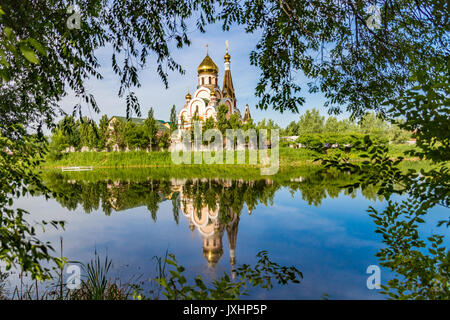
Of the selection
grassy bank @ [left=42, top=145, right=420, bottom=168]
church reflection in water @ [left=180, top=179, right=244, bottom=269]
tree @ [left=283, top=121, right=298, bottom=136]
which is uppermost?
tree @ [left=283, top=121, right=298, bottom=136]

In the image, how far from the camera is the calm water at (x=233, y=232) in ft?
16.2

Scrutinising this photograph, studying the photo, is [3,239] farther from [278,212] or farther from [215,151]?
[215,151]

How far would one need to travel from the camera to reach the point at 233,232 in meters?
7.68

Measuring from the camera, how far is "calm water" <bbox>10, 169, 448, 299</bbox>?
4.93 meters

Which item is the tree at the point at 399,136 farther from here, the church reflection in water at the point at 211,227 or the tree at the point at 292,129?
the tree at the point at 292,129

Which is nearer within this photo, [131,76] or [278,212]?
[131,76]

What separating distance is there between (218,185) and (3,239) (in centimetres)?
1480

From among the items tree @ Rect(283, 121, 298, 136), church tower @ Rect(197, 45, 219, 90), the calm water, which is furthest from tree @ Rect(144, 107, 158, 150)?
tree @ Rect(283, 121, 298, 136)

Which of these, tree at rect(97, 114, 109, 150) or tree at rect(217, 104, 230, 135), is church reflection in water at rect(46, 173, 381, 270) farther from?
tree at rect(97, 114, 109, 150)

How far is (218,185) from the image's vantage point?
16.0 metres

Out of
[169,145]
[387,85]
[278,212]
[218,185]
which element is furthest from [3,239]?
[169,145]

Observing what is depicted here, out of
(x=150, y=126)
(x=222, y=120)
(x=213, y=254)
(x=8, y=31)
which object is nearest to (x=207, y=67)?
(x=222, y=120)

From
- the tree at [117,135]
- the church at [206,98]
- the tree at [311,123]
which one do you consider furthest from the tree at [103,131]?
the tree at [311,123]
